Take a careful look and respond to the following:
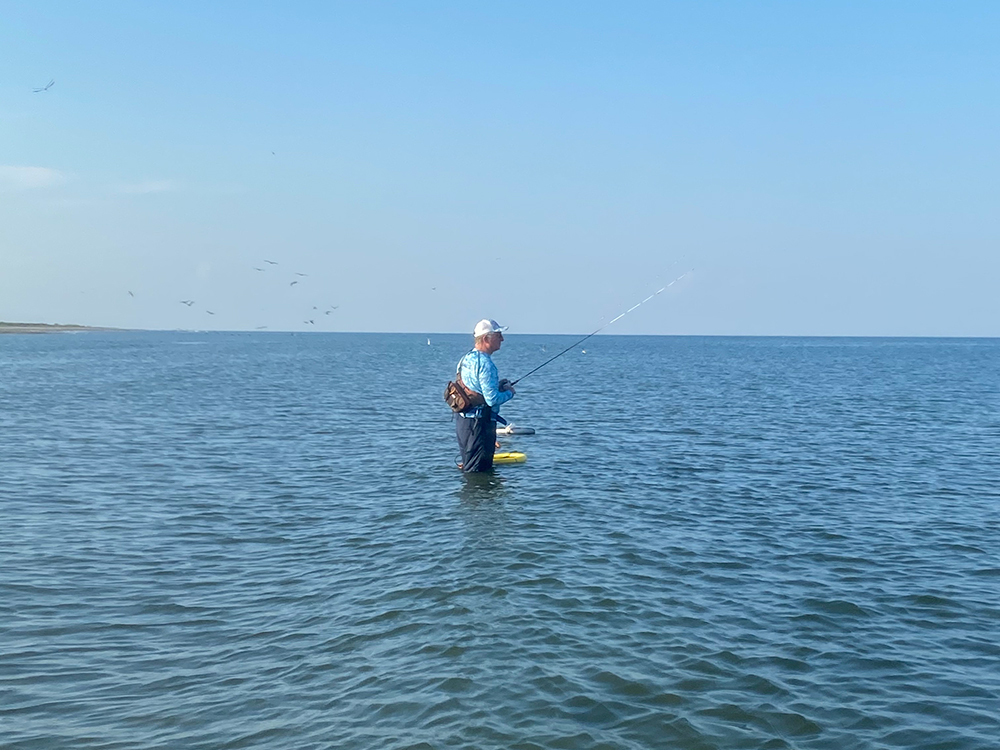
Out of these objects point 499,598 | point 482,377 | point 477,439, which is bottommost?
point 499,598

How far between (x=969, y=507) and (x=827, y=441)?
9.98m

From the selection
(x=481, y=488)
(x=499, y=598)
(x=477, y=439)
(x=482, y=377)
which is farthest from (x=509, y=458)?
(x=499, y=598)

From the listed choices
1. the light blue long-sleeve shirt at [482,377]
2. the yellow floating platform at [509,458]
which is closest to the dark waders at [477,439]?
the light blue long-sleeve shirt at [482,377]

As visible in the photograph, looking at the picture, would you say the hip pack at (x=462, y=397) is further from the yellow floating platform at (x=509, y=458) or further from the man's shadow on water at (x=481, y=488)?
the yellow floating platform at (x=509, y=458)

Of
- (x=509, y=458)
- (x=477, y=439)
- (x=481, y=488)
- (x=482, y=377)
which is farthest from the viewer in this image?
(x=509, y=458)

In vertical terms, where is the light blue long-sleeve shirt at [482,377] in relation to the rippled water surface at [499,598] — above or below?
above

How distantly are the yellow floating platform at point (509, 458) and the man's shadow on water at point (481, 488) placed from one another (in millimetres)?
1495

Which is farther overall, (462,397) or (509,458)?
(509,458)

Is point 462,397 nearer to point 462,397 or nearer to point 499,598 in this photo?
point 462,397

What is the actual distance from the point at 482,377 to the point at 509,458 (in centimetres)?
454

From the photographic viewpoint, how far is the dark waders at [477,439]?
1783 centimetres

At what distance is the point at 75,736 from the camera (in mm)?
7113

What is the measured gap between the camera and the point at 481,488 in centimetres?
1762

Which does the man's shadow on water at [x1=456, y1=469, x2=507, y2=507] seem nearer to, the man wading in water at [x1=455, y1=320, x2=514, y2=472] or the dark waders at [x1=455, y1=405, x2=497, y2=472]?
the dark waders at [x1=455, y1=405, x2=497, y2=472]
